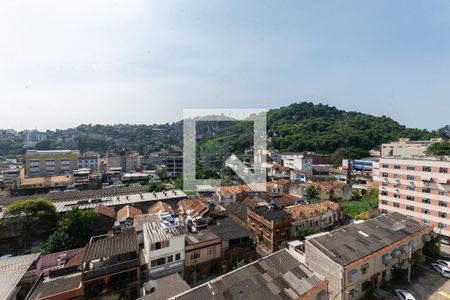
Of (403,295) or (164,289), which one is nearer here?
(164,289)

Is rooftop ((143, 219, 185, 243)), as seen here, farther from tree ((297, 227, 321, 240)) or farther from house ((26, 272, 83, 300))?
tree ((297, 227, 321, 240))

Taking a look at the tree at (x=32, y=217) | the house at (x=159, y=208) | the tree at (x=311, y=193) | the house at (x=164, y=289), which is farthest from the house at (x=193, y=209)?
the tree at (x=311, y=193)

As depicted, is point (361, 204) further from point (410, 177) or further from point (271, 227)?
point (271, 227)

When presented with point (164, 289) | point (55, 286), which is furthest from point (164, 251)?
point (55, 286)

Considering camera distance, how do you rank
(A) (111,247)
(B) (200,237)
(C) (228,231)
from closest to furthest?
(A) (111,247)
(B) (200,237)
(C) (228,231)

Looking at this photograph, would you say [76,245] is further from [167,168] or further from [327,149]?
[327,149]

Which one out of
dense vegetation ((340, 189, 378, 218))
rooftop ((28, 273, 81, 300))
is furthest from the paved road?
rooftop ((28, 273, 81, 300))
